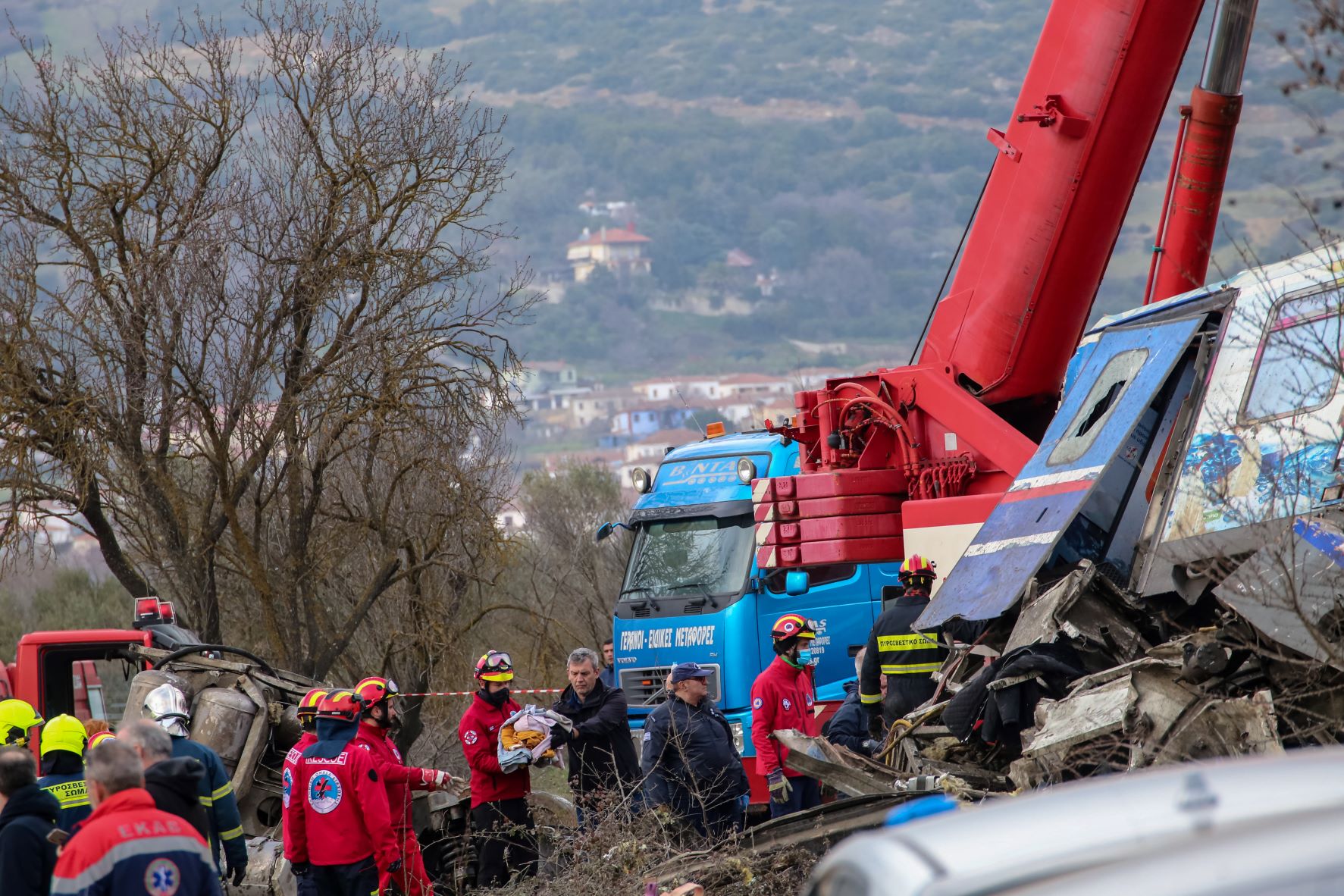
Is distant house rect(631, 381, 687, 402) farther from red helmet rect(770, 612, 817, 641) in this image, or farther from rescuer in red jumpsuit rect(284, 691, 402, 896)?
rescuer in red jumpsuit rect(284, 691, 402, 896)

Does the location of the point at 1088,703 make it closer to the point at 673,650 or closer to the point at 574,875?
the point at 574,875

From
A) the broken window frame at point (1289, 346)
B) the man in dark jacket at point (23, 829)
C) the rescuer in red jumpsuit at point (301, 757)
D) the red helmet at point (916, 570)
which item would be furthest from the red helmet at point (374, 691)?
the broken window frame at point (1289, 346)

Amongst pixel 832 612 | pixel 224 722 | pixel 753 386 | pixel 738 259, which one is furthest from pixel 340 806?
pixel 738 259

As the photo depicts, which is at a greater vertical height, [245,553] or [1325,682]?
[245,553]

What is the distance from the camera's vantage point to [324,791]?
7.80 m

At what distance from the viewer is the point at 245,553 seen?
14.7 m

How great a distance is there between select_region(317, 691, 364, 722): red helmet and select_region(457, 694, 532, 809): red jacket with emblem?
4.26 ft

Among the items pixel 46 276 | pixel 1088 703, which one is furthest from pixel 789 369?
pixel 1088 703

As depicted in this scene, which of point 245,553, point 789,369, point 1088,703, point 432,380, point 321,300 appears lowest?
point 1088,703

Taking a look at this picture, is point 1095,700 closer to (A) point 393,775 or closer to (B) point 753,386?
(A) point 393,775

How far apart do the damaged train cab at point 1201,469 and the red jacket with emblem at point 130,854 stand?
12.8 ft

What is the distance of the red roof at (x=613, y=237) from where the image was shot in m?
179

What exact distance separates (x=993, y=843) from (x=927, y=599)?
700 cm

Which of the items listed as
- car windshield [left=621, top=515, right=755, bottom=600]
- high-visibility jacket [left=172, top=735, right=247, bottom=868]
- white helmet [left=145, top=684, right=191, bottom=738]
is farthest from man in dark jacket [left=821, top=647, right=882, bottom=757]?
white helmet [left=145, top=684, right=191, bottom=738]
